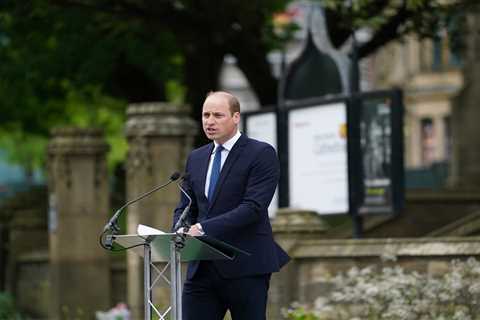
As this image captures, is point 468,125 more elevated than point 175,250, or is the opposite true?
point 468,125

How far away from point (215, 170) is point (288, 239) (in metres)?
6.92

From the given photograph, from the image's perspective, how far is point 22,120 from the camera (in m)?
34.8

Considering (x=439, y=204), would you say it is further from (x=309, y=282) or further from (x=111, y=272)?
(x=309, y=282)

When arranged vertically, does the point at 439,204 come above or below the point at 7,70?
below

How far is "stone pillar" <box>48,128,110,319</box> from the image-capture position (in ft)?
66.0

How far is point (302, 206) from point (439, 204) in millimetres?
4905

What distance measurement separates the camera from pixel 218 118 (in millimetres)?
8531

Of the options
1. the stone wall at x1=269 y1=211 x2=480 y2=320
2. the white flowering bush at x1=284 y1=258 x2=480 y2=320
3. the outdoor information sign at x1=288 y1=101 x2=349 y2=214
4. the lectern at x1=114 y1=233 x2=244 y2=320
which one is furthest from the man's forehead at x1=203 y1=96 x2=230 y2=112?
the outdoor information sign at x1=288 y1=101 x2=349 y2=214

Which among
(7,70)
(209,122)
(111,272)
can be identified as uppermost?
(7,70)

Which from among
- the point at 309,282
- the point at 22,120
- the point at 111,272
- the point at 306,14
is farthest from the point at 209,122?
the point at 22,120

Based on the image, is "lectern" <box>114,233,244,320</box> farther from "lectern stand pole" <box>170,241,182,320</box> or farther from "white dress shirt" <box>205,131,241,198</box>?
"white dress shirt" <box>205,131,241,198</box>

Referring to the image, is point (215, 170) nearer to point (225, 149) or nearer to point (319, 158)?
point (225, 149)

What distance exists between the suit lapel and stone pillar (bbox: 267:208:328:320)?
21.0 feet

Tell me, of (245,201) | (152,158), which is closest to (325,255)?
(152,158)
